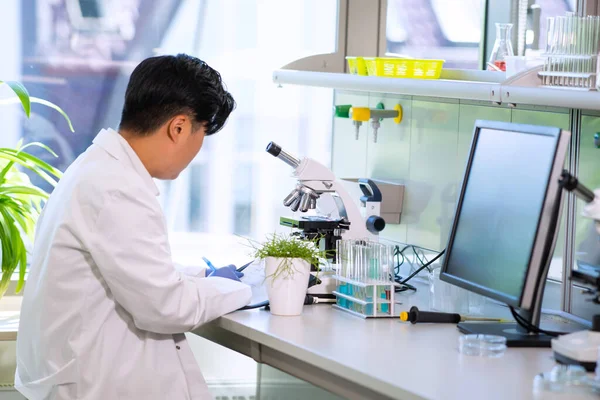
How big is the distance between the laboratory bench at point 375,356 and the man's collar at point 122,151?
391 mm

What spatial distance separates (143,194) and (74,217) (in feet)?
0.48

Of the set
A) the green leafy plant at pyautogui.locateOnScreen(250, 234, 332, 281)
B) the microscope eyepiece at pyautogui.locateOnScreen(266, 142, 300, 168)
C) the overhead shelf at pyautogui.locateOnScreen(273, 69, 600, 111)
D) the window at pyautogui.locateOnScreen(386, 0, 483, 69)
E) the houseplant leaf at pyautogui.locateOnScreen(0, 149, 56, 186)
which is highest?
the window at pyautogui.locateOnScreen(386, 0, 483, 69)

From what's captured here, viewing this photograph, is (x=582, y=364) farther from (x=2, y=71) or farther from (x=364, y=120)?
(x=2, y=71)

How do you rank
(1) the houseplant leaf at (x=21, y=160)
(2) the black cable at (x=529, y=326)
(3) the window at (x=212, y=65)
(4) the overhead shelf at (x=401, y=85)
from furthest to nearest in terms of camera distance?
(3) the window at (x=212, y=65) → (1) the houseplant leaf at (x=21, y=160) → (4) the overhead shelf at (x=401, y=85) → (2) the black cable at (x=529, y=326)

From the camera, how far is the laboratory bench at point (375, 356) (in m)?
1.57

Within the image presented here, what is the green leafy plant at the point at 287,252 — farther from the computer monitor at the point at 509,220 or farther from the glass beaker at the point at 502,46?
the glass beaker at the point at 502,46

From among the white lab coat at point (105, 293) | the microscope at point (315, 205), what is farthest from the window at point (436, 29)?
the white lab coat at point (105, 293)

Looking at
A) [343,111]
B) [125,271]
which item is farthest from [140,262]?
[343,111]

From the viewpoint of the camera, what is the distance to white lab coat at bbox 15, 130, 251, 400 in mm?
1806

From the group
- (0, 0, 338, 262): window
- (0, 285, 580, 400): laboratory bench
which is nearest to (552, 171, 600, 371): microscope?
(0, 285, 580, 400): laboratory bench

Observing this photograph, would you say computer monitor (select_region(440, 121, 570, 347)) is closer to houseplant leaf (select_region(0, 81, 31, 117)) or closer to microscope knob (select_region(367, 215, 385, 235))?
microscope knob (select_region(367, 215, 385, 235))

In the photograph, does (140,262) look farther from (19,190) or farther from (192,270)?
(19,190)

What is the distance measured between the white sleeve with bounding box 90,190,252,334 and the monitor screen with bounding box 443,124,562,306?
65 cm

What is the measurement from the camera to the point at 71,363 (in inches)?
72.8
